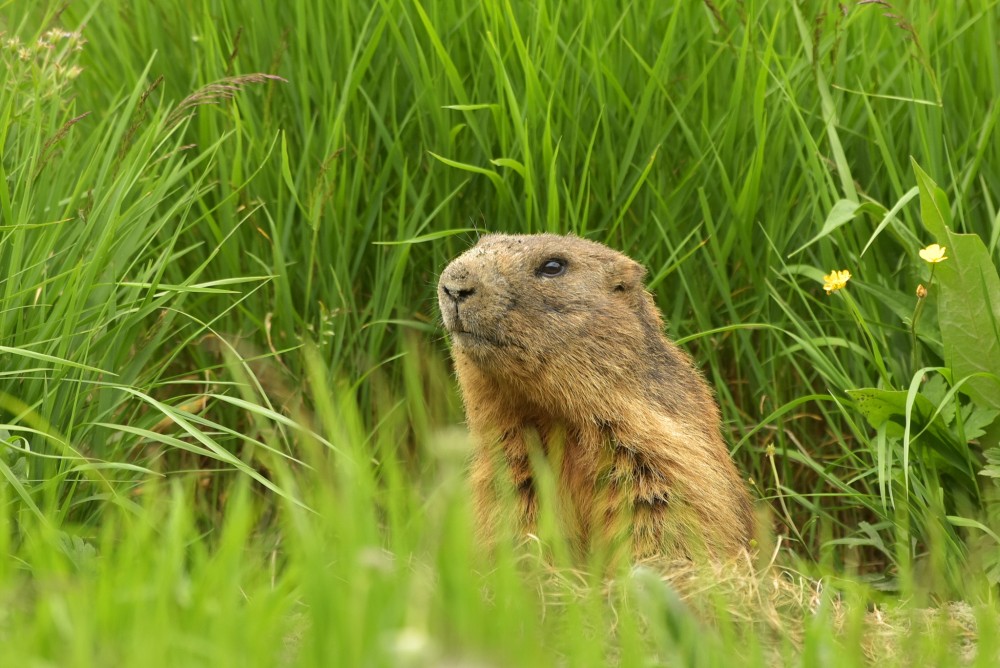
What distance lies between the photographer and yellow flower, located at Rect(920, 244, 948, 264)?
403 cm

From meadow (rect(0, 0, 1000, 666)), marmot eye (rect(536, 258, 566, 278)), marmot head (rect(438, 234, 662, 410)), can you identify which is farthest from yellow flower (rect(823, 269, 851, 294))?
marmot eye (rect(536, 258, 566, 278))

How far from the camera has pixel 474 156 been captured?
4969 mm

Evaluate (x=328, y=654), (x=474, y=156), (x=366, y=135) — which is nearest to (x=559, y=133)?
(x=474, y=156)

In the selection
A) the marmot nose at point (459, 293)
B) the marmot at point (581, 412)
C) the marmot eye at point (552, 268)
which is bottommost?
the marmot at point (581, 412)

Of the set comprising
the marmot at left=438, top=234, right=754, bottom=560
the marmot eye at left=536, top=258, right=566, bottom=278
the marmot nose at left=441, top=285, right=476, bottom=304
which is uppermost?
the marmot nose at left=441, top=285, right=476, bottom=304

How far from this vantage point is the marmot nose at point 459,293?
3844 mm

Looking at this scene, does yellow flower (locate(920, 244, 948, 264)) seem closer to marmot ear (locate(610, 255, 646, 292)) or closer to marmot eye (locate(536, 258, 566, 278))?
marmot ear (locate(610, 255, 646, 292))

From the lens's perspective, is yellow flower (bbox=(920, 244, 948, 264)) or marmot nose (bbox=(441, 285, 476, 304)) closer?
marmot nose (bbox=(441, 285, 476, 304))

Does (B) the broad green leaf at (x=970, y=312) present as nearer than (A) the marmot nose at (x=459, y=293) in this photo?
No

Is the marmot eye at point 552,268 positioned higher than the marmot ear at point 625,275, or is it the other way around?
the marmot eye at point 552,268

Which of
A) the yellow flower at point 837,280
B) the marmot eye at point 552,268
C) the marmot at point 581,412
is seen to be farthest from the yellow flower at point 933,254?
the marmot eye at point 552,268

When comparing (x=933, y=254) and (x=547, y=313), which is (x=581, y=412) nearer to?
(x=547, y=313)

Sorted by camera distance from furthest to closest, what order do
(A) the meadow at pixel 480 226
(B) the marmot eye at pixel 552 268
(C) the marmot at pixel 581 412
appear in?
(B) the marmot eye at pixel 552 268, (A) the meadow at pixel 480 226, (C) the marmot at pixel 581 412

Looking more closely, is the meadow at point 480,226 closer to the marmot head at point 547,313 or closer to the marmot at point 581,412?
the marmot at point 581,412
